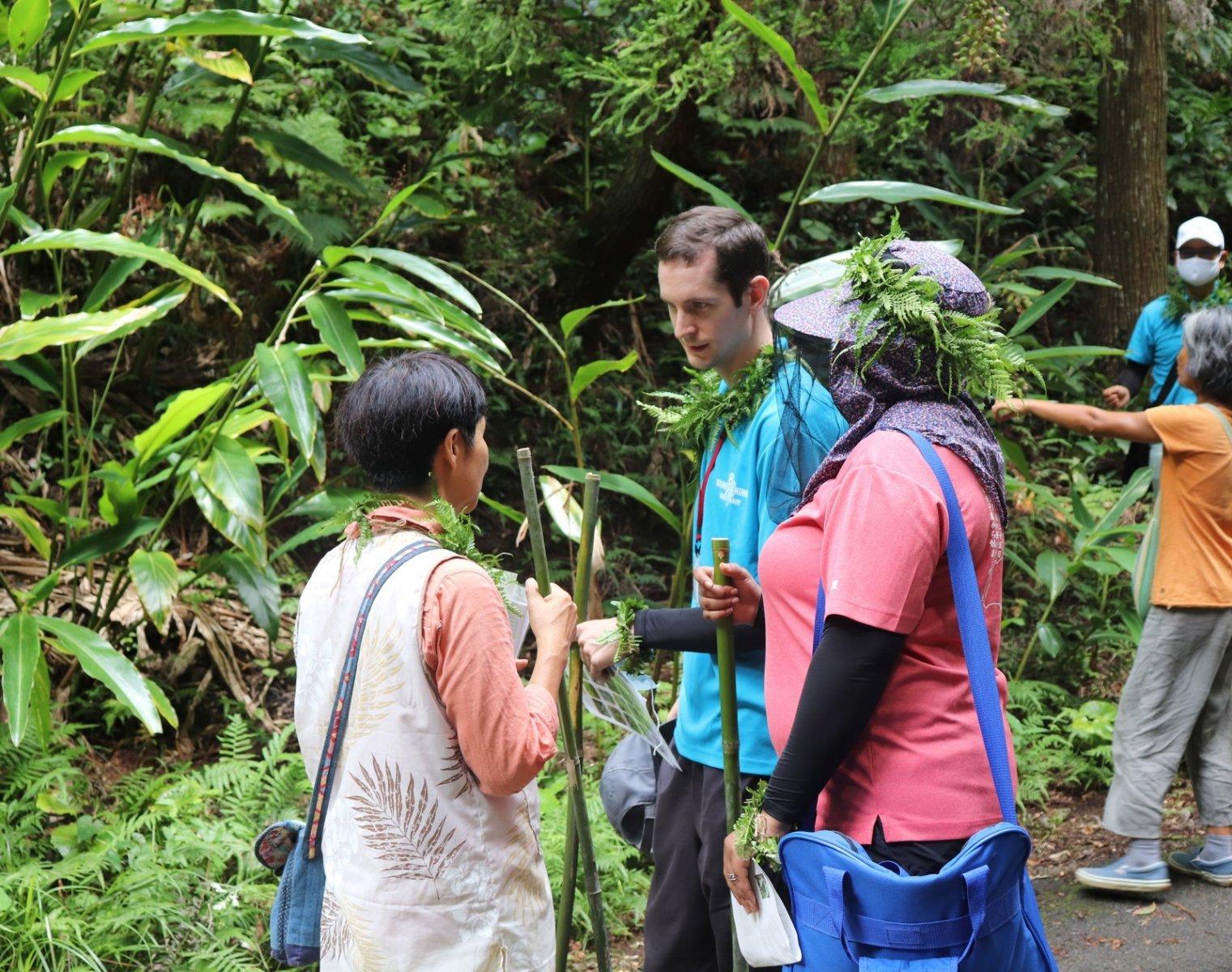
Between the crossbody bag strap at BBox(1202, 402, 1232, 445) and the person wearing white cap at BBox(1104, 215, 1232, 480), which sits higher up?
the person wearing white cap at BBox(1104, 215, 1232, 480)

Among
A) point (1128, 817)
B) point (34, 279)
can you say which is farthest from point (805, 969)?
point (34, 279)

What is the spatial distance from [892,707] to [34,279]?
16.9 feet

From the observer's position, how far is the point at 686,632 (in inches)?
92.8

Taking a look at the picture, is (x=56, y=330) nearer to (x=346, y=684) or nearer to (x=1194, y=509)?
(x=346, y=684)

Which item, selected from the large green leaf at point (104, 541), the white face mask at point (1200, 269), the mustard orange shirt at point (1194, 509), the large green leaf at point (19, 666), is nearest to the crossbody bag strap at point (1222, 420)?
the mustard orange shirt at point (1194, 509)

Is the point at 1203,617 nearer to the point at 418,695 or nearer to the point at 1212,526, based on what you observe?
the point at 1212,526

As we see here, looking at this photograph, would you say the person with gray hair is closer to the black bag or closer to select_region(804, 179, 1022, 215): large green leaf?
select_region(804, 179, 1022, 215): large green leaf

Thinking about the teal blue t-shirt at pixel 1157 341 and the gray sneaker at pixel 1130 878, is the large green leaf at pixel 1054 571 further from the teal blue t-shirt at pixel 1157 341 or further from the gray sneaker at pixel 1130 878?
the gray sneaker at pixel 1130 878

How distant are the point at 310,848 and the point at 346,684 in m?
0.31

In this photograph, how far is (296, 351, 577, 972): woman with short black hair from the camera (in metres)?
1.84

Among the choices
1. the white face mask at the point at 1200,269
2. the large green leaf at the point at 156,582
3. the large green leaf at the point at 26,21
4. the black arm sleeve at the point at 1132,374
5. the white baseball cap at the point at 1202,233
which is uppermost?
the large green leaf at the point at 26,21

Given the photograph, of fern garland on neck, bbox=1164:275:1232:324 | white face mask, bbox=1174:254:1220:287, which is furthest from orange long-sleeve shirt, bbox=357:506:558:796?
white face mask, bbox=1174:254:1220:287

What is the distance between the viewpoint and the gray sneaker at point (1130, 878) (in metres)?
4.02

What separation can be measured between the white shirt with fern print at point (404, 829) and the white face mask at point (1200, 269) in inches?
190
